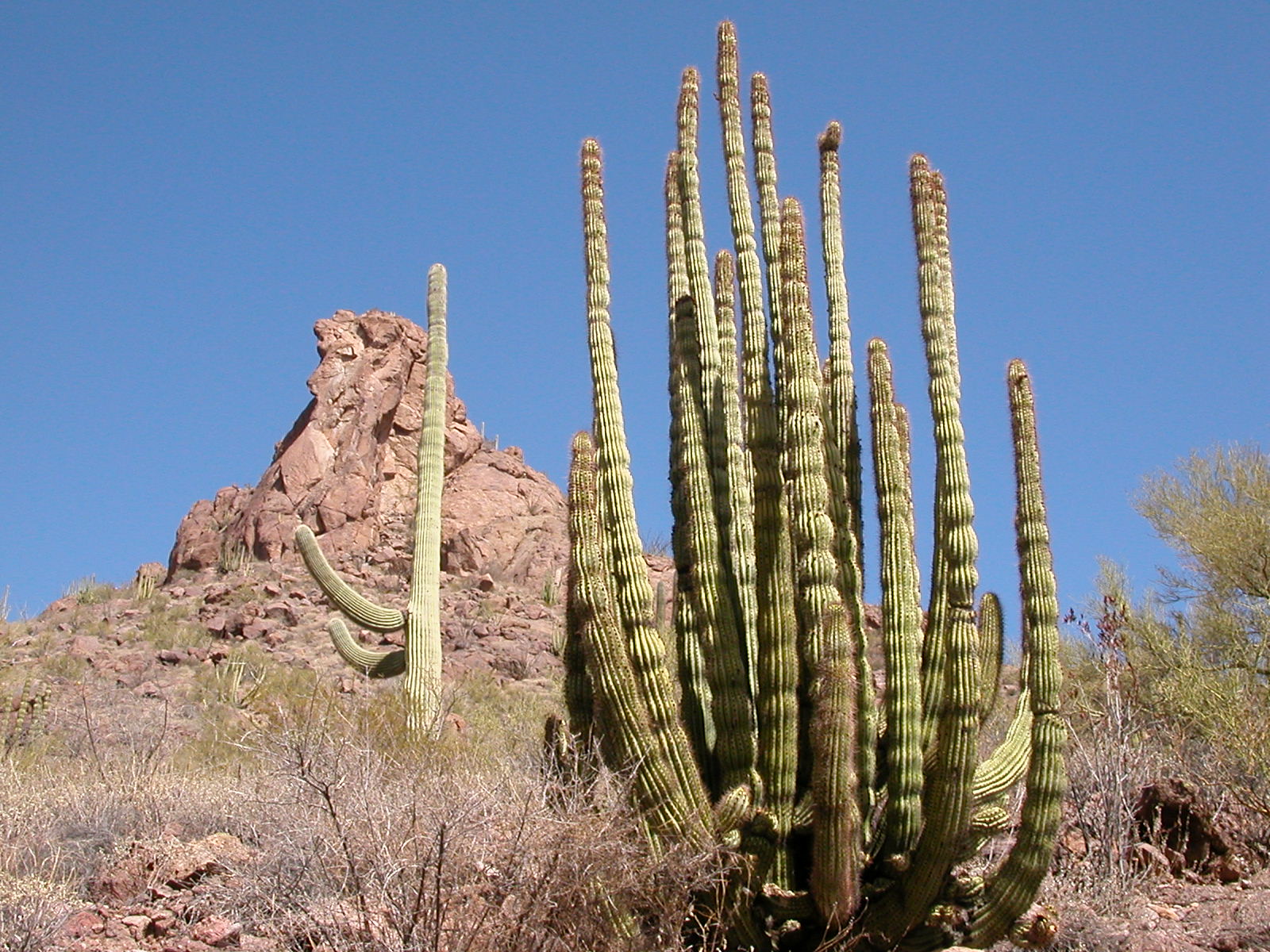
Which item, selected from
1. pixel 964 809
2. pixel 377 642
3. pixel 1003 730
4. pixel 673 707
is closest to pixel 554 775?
pixel 673 707

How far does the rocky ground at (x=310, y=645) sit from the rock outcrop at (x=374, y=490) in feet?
0.17

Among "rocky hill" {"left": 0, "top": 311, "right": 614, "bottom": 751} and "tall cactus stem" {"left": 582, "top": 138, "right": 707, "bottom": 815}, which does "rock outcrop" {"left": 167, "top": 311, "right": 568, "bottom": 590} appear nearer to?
"rocky hill" {"left": 0, "top": 311, "right": 614, "bottom": 751}

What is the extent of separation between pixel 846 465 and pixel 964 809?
1.90 metres

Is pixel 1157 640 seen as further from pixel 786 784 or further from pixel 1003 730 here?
pixel 786 784

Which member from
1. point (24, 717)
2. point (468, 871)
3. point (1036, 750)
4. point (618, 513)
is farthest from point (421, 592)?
point (1036, 750)

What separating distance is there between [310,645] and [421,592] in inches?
346

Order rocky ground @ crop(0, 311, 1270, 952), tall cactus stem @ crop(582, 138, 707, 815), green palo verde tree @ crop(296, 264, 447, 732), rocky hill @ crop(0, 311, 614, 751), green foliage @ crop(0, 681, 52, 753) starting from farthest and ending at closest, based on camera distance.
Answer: rocky hill @ crop(0, 311, 614, 751), green palo verde tree @ crop(296, 264, 447, 732), green foliage @ crop(0, 681, 52, 753), rocky ground @ crop(0, 311, 1270, 952), tall cactus stem @ crop(582, 138, 707, 815)

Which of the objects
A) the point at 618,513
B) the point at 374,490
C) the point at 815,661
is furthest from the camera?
the point at 374,490

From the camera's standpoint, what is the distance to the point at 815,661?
572 cm

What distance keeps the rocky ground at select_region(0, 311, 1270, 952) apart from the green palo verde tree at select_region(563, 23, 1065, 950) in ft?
4.63

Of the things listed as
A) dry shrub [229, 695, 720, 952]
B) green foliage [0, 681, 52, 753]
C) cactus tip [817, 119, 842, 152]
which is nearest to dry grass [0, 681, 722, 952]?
dry shrub [229, 695, 720, 952]

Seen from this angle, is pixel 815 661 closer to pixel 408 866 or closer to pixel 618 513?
pixel 618 513

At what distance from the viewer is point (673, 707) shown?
236 inches

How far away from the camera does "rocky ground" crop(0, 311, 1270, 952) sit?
676 centimetres
